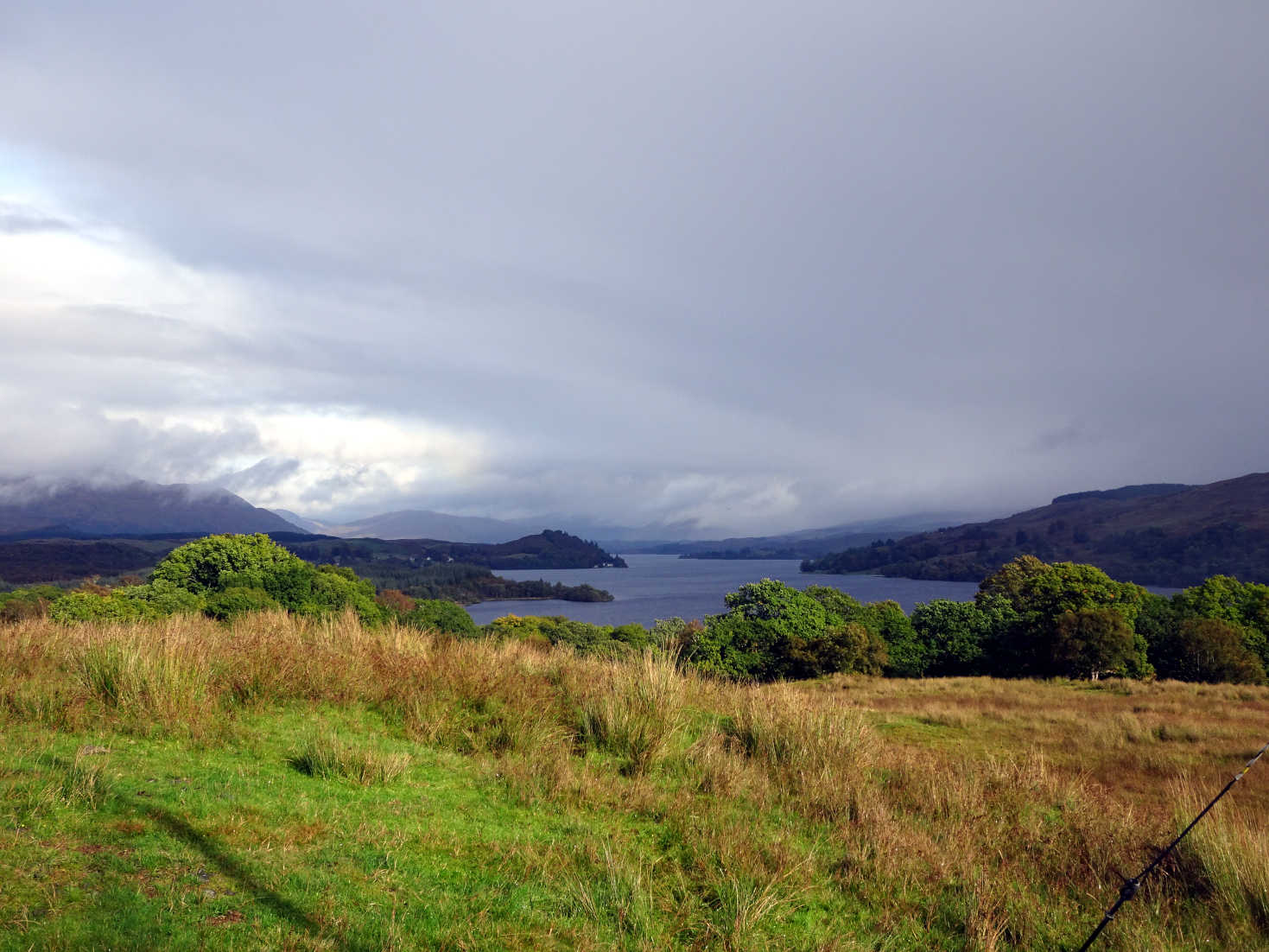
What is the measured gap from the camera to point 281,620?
11586 millimetres

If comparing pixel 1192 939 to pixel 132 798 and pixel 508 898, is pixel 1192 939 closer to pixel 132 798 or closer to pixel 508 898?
pixel 508 898

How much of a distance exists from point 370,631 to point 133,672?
4.65 m

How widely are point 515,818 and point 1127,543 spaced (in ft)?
590

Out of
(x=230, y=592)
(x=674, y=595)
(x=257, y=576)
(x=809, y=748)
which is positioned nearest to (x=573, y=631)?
(x=257, y=576)

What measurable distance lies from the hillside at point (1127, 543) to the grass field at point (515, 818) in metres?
130

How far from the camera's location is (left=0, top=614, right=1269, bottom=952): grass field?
13.4 ft

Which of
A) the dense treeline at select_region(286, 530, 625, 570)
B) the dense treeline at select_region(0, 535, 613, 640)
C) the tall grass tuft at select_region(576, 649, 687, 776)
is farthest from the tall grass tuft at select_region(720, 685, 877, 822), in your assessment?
the dense treeline at select_region(286, 530, 625, 570)

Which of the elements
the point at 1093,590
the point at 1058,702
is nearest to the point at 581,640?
the point at 1058,702

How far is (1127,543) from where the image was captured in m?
148

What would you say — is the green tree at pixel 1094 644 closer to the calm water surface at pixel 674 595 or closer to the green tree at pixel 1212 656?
the green tree at pixel 1212 656

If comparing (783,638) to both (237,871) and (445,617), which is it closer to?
(445,617)

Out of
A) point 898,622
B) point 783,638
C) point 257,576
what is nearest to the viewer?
point 257,576

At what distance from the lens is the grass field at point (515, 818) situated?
4.08m

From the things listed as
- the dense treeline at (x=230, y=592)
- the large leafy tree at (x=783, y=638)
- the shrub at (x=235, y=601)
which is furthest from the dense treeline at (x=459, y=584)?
the shrub at (x=235, y=601)
